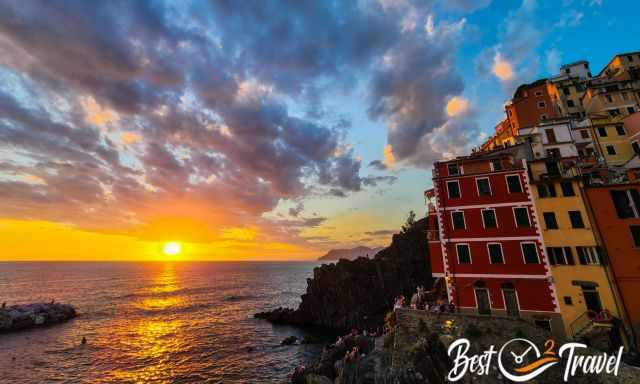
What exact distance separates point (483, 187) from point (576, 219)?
8.08m

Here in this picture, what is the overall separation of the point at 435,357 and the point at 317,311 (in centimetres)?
4038

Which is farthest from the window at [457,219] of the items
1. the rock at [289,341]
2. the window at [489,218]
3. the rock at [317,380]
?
the rock at [289,341]

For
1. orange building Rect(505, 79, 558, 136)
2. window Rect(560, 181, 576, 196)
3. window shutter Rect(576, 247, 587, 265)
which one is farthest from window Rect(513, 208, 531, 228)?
orange building Rect(505, 79, 558, 136)

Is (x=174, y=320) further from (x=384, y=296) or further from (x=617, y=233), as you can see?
(x=617, y=233)

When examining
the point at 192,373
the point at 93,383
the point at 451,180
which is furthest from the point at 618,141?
the point at 93,383

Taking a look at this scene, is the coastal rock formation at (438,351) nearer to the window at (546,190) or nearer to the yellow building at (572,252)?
the yellow building at (572,252)

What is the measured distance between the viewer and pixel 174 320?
5884 centimetres

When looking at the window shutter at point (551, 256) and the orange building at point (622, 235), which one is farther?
the window shutter at point (551, 256)

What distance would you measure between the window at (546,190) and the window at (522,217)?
2.44m

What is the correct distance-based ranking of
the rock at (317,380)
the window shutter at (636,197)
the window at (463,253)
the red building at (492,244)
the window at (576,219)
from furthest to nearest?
the rock at (317,380), the window at (463,253), the window at (576,219), the red building at (492,244), the window shutter at (636,197)

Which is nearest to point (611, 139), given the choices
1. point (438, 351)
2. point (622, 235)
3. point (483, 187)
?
point (622, 235)

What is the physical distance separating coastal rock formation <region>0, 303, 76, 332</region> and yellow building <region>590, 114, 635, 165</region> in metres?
109

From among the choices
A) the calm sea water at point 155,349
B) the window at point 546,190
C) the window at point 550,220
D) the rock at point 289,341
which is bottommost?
the calm sea water at point 155,349

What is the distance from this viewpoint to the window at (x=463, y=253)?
24.5 m
